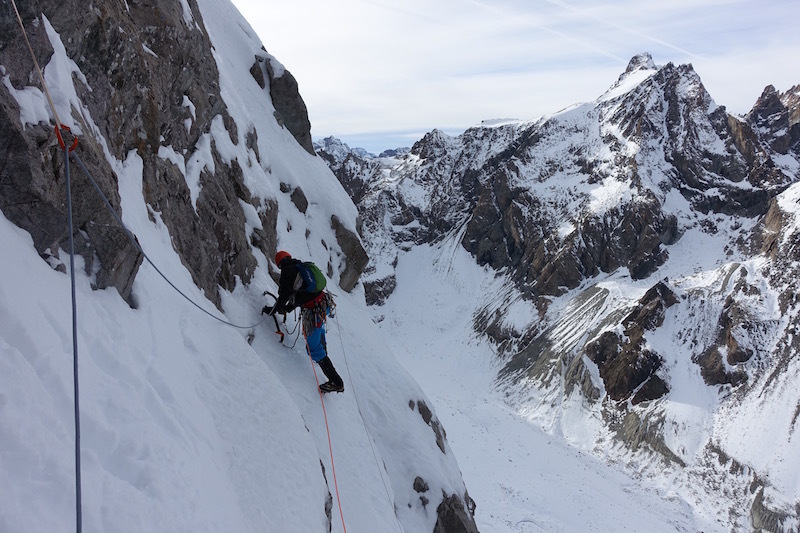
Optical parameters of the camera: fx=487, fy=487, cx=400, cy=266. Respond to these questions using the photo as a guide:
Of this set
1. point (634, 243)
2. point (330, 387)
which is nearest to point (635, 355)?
point (634, 243)

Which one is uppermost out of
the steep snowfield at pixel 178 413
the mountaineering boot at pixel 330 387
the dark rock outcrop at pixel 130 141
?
the dark rock outcrop at pixel 130 141

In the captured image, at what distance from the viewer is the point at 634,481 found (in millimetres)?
50500

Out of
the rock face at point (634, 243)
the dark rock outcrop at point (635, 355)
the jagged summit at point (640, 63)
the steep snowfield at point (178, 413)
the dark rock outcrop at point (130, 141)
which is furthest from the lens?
the jagged summit at point (640, 63)

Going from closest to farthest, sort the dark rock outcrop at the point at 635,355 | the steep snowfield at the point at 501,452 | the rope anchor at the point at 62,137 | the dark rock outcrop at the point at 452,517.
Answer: the rope anchor at the point at 62,137 < the dark rock outcrop at the point at 452,517 < the steep snowfield at the point at 501,452 < the dark rock outcrop at the point at 635,355

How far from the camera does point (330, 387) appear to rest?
12695 millimetres

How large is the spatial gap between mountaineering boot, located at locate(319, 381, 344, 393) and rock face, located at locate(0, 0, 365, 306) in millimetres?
3502

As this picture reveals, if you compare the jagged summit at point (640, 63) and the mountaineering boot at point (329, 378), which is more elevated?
the jagged summit at point (640, 63)

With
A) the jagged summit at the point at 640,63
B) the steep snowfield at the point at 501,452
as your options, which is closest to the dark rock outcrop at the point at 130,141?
the steep snowfield at the point at 501,452

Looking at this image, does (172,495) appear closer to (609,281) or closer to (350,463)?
(350,463)

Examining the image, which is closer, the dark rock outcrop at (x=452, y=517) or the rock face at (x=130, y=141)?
the rock face at (x=130, y=141)

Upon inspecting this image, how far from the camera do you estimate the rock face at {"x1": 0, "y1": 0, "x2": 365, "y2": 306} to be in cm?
655

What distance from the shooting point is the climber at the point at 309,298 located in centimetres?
1204

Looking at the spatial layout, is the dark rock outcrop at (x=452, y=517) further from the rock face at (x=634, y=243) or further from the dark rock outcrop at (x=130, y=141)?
the rock face at (x=634, y=243)

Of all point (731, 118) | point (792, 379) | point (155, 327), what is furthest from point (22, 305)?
point (731, 118)
